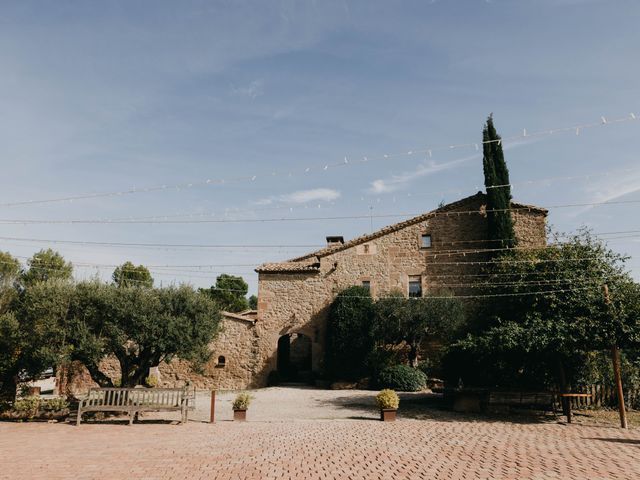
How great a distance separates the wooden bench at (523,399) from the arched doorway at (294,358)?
11578 mm

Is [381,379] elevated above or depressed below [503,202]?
below

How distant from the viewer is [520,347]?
42.5ft

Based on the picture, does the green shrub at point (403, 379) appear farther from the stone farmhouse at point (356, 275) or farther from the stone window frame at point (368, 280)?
the stone window frame at point (368, 280)

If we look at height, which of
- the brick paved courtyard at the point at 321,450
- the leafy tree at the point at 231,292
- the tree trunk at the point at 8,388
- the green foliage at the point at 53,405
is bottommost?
the brick paved courtyard at the point at 321,450

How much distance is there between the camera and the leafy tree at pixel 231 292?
47.1m

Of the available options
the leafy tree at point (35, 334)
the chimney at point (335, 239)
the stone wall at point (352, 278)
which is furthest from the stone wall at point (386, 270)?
the leafy tree at point (35, 334)

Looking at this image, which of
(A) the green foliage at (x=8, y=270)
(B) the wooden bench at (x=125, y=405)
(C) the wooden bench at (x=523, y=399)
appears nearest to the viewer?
(B) the wooden bench at (x=125, y=405)

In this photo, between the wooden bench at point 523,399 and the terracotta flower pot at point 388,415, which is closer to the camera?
the terracotta flower pot at point 388,415

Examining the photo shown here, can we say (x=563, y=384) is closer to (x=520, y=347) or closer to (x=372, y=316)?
(x=520, y=347)

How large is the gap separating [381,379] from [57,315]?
12.8m

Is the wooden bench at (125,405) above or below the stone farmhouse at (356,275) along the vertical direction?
below

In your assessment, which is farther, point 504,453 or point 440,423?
point 440,423

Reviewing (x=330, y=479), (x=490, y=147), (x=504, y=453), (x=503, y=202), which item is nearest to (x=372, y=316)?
(x=503, y=202)

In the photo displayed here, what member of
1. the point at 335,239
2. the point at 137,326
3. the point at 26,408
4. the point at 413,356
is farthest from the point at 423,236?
the point at 26,408
